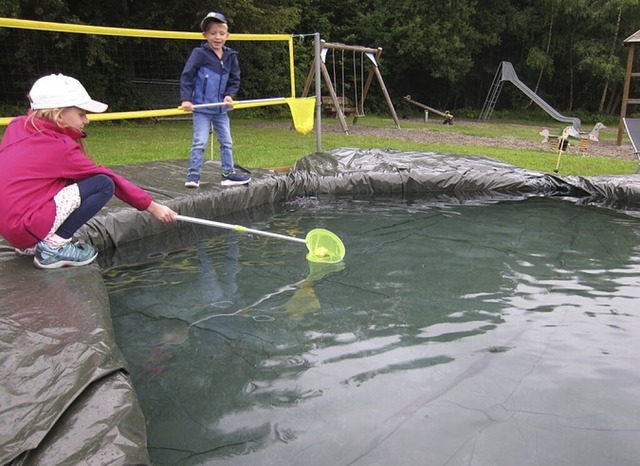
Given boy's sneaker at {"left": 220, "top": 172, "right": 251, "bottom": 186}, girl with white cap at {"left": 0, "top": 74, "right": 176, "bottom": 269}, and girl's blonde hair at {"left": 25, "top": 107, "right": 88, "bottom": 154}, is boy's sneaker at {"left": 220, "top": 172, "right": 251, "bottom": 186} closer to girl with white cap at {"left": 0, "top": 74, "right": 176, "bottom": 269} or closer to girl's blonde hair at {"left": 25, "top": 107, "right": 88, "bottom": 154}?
girl with white cap at {"left": 0, "top": 74, "right": 176, "bottom": 269}

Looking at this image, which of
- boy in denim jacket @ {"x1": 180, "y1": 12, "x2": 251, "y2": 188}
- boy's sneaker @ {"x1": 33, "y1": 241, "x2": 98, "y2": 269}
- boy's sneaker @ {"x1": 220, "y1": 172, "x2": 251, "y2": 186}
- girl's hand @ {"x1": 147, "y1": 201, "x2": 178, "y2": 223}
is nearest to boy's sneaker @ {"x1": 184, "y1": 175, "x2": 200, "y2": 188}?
boy in denim jacket @ {"x1": 180, "y1": 12, "x2": 251, "y2": 188}

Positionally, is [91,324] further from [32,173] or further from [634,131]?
[634,131]

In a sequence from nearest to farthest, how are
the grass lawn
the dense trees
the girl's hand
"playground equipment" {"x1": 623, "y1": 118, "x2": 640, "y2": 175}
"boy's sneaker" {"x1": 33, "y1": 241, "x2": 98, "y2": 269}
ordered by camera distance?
"boy's sneaker" {"x1": 33, "y1": 241, "x2": 98, "y2": 269}, the girl's hand, the grass lawn, "playground equipment" {"x1": 623, "y1": 118, "x2": 640, "y2": 175}, the dense trees

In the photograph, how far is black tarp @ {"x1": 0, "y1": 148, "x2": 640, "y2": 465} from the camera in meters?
1.27

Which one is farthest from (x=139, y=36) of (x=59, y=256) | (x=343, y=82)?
(x=343, y=82)

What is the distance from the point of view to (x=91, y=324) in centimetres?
177

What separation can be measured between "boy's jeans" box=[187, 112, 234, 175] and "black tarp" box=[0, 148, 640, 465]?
0.19m

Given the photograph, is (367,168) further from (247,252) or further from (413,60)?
(413,60)

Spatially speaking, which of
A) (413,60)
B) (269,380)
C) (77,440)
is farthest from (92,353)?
(413,60)

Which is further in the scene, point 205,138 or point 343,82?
point 343,82

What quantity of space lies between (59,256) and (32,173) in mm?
394

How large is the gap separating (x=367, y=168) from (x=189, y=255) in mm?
2439

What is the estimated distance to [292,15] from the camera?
45.1 feet

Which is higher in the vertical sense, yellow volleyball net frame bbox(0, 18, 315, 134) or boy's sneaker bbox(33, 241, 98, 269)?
yellow volleyball net frame bbox(0, 18, 315, 134)
